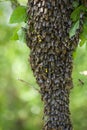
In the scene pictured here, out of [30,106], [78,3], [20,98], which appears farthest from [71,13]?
[20,98]

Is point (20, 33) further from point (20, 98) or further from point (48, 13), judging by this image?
point (20, 98)

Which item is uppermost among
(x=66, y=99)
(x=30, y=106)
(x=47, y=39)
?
(x=30, y=106)

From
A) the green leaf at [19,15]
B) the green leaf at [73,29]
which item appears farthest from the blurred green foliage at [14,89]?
the green leaf at [73,29]

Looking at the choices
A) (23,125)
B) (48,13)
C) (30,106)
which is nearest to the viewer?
(48,13)

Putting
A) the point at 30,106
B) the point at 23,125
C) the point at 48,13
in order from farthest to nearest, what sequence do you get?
the point at 23,125 → the point at 30,106 → the point at 48,13

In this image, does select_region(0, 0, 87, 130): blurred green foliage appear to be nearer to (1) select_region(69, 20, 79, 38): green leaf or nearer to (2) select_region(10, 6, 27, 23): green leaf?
(2) select_region(10, 6, 27, 23): green leaf

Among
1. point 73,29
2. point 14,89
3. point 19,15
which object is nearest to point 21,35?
point 19,15

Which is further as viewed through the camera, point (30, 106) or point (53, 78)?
point (30, 106)

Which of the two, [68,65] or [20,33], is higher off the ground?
[20,33]
